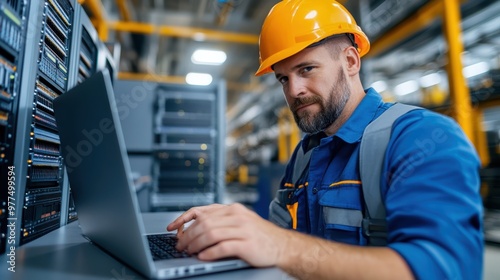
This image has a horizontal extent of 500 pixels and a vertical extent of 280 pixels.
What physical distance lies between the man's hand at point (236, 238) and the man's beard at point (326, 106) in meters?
0.65

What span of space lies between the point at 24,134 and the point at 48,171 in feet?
0.74

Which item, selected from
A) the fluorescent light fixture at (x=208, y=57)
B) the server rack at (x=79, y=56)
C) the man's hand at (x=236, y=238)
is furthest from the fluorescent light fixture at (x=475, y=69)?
the man's hand at (x=236, y=238)

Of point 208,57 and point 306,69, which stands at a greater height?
point 208,57

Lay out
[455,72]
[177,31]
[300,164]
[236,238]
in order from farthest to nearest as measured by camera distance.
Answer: [177,31] < [455,72] < [300,164] < [236,238]

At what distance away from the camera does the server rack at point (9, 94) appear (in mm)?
689

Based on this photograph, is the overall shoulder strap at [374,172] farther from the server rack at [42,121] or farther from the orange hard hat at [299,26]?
the server rack at [42,121]

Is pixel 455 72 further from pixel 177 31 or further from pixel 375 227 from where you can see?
pixel 177 31

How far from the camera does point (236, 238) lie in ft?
1.94

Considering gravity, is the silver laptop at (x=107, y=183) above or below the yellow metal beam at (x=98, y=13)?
below

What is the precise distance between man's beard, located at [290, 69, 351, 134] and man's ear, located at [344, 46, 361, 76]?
0.21ft

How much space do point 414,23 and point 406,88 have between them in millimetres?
4087

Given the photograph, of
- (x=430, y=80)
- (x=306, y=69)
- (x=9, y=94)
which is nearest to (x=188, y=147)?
(x=306, y=69)

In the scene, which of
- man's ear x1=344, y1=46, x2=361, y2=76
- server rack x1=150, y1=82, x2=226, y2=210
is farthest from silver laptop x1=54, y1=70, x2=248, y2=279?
server rack x1=150, y1=82, x2=226, y2=210

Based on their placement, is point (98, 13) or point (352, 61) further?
point (98, 13)
